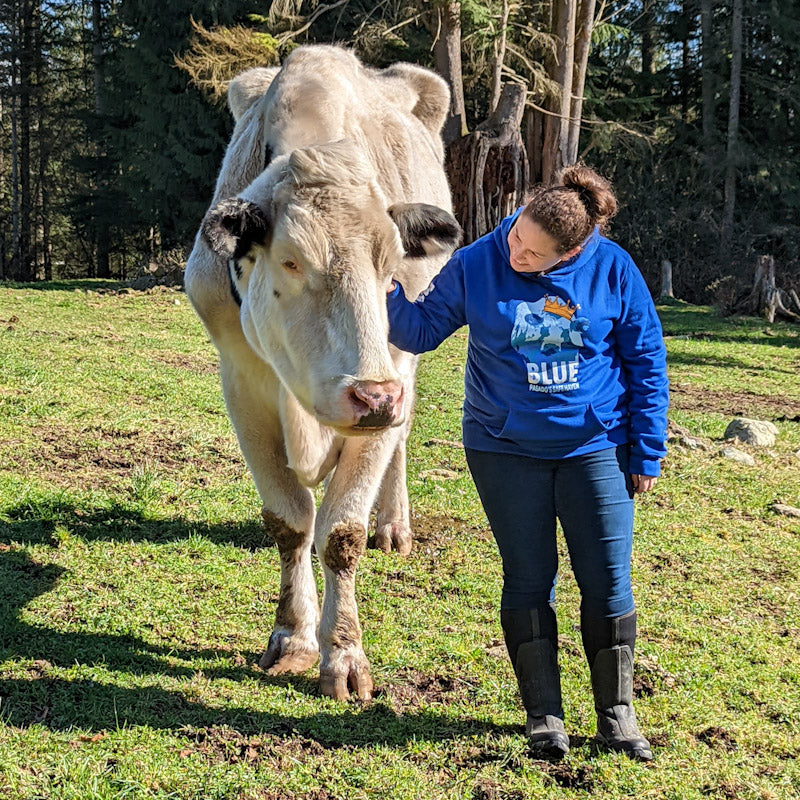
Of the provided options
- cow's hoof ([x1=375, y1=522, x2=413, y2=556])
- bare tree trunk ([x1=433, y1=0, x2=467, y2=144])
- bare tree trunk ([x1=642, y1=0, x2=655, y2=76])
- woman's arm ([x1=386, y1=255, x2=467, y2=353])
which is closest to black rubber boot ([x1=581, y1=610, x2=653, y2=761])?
woman's arm ([x1=386, y1=255, x2=467, y2=353])

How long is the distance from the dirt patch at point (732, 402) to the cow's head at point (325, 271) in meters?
7.37

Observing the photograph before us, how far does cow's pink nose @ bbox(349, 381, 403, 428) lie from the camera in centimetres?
334

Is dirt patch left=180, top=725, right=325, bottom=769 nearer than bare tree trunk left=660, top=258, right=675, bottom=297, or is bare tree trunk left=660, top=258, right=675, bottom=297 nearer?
dirt patch left=180, top=725, right=325, bottom=769

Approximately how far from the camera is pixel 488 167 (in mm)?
15570

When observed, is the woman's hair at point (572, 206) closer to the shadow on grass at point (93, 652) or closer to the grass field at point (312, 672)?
the grass field at point (312, 672)

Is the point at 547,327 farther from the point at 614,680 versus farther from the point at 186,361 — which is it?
the point at 186,361

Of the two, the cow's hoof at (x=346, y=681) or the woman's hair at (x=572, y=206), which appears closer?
the woman's hair at (x=572, y=206)

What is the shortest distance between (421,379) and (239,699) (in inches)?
303

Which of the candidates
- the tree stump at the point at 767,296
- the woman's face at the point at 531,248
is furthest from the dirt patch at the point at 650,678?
the tree stump at the point at 767,296

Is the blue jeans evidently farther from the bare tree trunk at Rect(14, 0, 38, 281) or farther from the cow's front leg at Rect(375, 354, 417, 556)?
the bare tree trunk at Rect(14, 0, 38, 281)

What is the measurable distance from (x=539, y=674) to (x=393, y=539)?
231cm

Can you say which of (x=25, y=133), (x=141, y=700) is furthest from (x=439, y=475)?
(x=25, y=133)

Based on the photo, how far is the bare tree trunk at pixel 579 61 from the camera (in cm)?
1995

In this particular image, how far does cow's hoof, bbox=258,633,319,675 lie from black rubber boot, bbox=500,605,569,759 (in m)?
1.09
